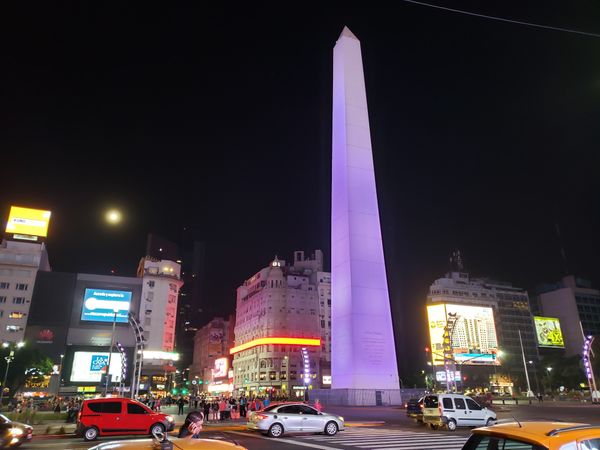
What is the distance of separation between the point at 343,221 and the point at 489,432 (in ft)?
108

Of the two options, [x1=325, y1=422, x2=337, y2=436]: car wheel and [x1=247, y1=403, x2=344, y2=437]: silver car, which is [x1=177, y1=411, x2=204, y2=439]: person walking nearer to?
[x1=247, y1=403, x2=344, y2=437]: silver car

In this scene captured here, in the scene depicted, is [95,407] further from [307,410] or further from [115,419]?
[307,410]

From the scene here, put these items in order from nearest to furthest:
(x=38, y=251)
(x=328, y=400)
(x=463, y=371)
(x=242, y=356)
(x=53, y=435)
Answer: (x=53, y=435)
(x=328, y=400)
(x=38, y=251)
(x=463, y=371)
(x=242, y=356)

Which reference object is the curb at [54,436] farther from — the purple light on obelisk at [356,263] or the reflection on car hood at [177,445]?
the purple light on obelisk at [356,263]

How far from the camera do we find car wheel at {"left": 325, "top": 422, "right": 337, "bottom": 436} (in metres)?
17.4

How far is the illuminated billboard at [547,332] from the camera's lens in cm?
9856

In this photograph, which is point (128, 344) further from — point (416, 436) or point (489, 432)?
point (489, 432)

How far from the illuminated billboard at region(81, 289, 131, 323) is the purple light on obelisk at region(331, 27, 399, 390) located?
2133 inches

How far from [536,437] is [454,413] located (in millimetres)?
16782

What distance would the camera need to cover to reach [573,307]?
12681cm

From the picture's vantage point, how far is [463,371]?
104 m

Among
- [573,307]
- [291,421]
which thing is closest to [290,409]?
[291,421]

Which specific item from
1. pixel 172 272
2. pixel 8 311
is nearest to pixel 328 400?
pixel 8 311

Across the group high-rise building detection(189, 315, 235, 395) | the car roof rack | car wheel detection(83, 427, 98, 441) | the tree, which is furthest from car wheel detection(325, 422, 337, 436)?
high-rise building detection(189, 315, 235, 395)
